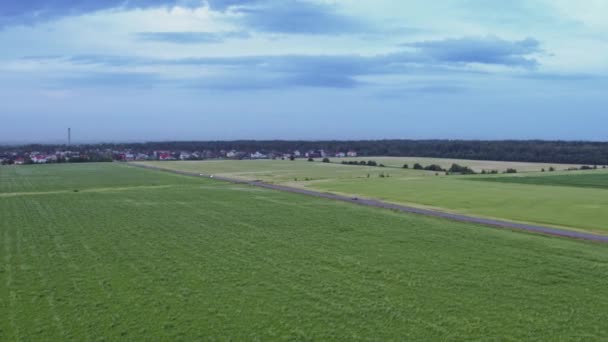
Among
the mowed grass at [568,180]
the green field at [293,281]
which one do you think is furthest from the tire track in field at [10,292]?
the mowed grass at [568,180]

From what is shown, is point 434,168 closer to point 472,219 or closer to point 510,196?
point 510,196

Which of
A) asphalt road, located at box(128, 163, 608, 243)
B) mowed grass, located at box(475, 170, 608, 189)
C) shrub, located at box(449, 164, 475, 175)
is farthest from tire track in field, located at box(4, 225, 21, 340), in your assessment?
shrub, located at box(449, 164, 475, 175)

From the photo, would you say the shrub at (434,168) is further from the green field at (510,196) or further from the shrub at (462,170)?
the green field at (510,196)

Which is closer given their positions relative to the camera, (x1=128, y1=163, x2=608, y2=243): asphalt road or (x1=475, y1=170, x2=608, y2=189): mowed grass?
(x1=128, y1=163, x2=608, y2=243): asphalt road

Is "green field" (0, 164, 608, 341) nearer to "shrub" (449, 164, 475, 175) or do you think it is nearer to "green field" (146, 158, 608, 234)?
"green field" (146, 158, 608, 234)

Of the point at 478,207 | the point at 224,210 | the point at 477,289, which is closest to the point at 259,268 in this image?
the point at 477,289

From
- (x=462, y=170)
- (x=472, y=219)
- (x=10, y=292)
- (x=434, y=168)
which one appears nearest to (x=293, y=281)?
(x=10, y=292)

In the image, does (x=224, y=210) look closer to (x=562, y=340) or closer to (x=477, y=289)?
(x=477, y=289)

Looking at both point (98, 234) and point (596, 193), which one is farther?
point (596, 193)

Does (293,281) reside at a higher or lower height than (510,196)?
lower
